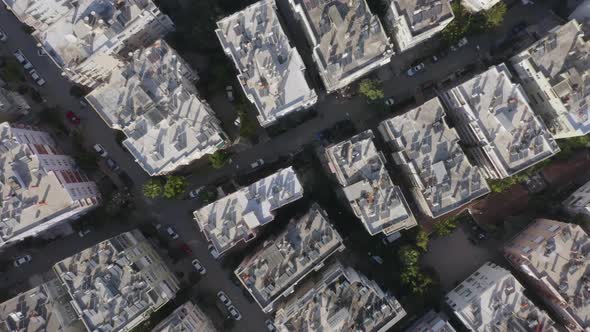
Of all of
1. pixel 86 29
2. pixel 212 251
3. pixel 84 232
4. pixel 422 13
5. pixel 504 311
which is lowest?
pixel 504 311

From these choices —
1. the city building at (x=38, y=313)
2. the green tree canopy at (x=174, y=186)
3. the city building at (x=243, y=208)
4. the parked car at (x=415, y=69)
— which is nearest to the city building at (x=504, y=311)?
the city building at (x=243, y=208)

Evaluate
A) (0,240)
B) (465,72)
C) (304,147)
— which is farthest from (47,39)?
(465,72)

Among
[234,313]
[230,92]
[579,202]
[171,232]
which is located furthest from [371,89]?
[234,313]

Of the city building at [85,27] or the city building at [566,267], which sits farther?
the city building at [566,267]

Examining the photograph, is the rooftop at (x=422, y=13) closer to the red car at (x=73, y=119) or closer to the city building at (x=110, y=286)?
the city building at (x=110, y=286)

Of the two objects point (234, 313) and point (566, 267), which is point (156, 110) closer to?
point (234, 313)

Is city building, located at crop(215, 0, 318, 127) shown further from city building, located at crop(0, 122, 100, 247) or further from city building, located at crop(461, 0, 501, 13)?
city building, located at crop(0, 122, 100, 247)

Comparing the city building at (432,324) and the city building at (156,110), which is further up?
the city building at (156,110)

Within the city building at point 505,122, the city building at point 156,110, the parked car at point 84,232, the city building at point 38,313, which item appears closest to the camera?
the city building at point 38,313
